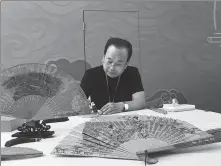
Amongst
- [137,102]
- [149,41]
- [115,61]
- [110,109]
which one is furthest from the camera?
[149,41]

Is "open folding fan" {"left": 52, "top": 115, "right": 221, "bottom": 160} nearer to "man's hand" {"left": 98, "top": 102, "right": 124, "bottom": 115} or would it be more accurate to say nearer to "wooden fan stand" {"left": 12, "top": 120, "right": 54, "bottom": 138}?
"wooden fan stand" {"left": 12, "top": 120, "right": 54, "bottom": 138}

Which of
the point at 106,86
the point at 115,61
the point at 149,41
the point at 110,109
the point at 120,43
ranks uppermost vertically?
the point at 149,41

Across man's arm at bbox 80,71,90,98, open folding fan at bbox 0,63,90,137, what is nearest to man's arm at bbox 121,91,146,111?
man's arm at bbox 80,71,90,98

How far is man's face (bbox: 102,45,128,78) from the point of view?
2549mm

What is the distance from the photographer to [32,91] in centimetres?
143

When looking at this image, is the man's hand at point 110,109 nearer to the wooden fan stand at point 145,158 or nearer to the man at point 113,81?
the man at point 113,81

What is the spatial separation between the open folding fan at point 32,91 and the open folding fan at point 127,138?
0.29 m

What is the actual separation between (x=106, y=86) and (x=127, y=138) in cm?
169

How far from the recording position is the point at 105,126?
1.21 m

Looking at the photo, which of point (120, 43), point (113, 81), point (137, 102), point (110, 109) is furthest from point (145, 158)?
point (120, 43)

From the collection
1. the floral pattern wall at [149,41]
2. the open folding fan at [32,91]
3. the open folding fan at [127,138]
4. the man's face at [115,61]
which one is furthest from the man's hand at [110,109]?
the floral pattern wall at [149,41]

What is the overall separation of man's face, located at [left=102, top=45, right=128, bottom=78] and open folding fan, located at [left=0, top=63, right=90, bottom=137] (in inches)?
42.4

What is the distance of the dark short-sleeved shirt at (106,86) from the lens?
2.66m

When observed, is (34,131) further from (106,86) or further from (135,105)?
(106,86)
